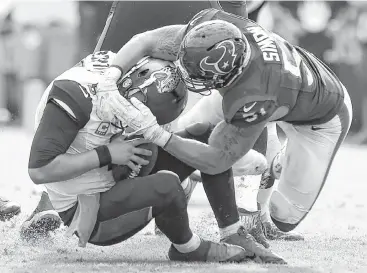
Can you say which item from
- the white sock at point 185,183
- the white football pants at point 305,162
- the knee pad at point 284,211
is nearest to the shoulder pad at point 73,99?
the white sock at point 185,183

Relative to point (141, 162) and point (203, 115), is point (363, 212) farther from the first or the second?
point (141, 162)

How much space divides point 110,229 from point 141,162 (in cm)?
31

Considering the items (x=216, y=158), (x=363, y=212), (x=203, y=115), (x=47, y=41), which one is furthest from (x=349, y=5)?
(x=216, y=158)

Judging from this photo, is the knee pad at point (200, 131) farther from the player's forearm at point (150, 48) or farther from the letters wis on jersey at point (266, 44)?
the letters wis on jersey at point (266, 44)

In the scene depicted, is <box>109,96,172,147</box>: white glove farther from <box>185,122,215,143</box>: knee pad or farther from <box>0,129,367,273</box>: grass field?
<box>0,129,367,273</box>: grass field

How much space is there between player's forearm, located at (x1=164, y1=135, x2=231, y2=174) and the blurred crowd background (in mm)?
5469

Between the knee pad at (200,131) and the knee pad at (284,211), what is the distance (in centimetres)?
73

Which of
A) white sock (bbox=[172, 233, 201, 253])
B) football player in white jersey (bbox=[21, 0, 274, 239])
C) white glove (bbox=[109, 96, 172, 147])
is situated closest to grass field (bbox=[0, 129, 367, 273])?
white sock (bbox=[172, 233, 201, 253])

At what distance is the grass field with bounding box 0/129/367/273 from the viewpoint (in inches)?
153

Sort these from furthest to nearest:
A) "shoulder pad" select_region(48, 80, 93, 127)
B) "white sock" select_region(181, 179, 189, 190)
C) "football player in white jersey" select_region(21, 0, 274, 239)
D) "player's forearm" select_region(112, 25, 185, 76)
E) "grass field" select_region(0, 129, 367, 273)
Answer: "football player in white jersey" select_region(21, 0, 274, 239) → "white sock" select_region(181, 179, 189, 190) → "player's forearm" select_region(112, 25, 185, 76) → "grass field" select_region(0, 129, 367, 273) → "shoulder pad" select_region(48, 80, 93, 127)

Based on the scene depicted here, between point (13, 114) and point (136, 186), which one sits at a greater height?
point (136, 186)

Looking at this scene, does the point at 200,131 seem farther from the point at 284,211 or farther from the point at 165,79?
the point at 284,211

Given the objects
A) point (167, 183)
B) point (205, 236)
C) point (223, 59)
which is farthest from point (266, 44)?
point (205, 236)

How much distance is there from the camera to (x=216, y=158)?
13.0 feet
